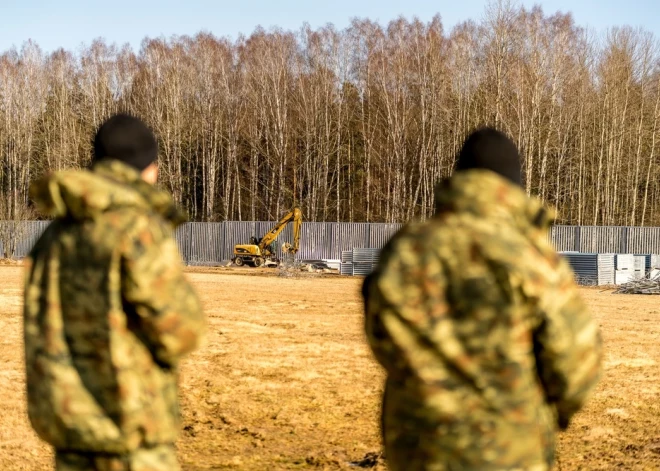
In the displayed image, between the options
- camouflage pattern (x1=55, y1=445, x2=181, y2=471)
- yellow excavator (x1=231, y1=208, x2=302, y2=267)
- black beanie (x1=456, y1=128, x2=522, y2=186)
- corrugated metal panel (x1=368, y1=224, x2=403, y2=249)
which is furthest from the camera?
corrugated metal panel (x1=368, y1=224, x2=403, y2=249)

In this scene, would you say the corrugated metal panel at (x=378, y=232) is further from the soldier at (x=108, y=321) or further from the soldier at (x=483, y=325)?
the soldier at (x=483, y=325)

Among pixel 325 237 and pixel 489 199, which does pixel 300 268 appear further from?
pixel 489 199

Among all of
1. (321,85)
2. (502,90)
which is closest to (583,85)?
(502,90)

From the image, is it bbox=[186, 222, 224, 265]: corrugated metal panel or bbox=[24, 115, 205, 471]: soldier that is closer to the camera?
bbox=[24, 115, 205, 471]: soldier

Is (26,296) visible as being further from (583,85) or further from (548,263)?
(583,85)

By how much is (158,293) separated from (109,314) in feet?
0.59

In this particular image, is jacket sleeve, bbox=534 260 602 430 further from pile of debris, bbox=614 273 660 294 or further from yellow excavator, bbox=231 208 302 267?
yellow excavator, bbox=231 208 302 267

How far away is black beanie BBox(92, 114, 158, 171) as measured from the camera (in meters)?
3.27

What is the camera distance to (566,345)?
281cm

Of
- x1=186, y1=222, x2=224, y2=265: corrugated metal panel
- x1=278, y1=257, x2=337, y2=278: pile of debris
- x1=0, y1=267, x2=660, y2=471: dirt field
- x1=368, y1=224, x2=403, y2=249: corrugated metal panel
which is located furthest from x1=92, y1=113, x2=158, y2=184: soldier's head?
x1=186, y1=222, x2=224, y2=265: corrugated metal panel

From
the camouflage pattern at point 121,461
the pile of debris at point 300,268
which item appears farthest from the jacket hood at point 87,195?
the pile of debris at point 300,268

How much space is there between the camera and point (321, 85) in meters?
49.0

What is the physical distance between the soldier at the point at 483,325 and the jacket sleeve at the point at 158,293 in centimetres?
62

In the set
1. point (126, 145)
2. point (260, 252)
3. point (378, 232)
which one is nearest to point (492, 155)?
point (126, 145)
